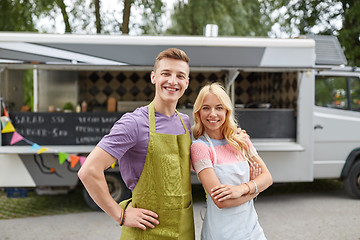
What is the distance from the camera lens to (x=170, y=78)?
1854 millimetres

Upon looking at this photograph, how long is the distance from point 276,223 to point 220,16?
701cm

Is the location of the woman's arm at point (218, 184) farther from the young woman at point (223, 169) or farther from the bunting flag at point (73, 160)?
the bunting flag at point (73, 160)

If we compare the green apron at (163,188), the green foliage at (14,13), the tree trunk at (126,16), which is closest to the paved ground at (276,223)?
the green apron at (163,188)

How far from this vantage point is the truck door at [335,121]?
6480 mm

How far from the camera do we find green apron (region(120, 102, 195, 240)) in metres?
1.82

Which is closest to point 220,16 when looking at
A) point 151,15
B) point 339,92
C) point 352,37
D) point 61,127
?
point 151,15

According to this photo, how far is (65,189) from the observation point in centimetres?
598

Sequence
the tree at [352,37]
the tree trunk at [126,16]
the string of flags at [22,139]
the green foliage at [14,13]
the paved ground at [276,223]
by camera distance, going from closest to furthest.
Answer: the paved ground at [276,223] → the string of flags at [22,139] → the tree trunk at [126,16] → the green foliage at [14,13] → the tree at [352,37]

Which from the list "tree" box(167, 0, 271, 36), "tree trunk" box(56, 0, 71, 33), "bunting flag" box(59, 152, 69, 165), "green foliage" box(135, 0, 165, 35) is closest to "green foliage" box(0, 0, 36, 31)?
"tree trunk" box(56, 0, 71, 33)

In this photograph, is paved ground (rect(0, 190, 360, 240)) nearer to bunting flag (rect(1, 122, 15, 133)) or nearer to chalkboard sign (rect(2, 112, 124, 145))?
chalkboard sign (rect(2, 112, 124, 145))

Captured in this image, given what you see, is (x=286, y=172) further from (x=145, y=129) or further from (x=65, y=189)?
(x=145, y=129)

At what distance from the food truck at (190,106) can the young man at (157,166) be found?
3595 mm

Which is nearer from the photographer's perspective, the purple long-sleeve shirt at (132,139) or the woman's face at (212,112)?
the purple long-sleeve shirt at (132,139)

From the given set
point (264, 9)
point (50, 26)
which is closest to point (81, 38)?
point (50, 26)
